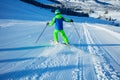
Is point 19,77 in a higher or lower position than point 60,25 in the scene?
lower

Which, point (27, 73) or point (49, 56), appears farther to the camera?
point (49, 56)

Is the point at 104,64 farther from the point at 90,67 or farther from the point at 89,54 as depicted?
the point at 89,54

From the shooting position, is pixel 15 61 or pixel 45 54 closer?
pixel 15 61

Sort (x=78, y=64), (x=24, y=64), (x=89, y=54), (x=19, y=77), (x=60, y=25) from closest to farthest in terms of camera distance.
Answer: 1. (x=19, y=77)
2. (x=24, y=64)
3. (x=78, y=64)
4. (x=89, y=54)
5. (x=60, y=25)

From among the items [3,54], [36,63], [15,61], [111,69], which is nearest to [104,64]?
[111,69]

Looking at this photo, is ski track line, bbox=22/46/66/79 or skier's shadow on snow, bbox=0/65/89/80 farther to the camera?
ski track line, bbox=22/46/66/79

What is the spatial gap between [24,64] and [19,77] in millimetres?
1351

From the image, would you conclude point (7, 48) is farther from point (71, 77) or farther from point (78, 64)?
point (71, 77)

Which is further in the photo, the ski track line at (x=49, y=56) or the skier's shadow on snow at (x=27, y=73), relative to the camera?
the ski track line at (x=49, y=56)

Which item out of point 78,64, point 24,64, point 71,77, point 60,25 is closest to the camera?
point 71,77

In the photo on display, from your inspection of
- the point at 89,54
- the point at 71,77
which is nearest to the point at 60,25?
the point at 89,54

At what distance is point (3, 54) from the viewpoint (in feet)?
29.8

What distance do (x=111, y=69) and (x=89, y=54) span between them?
228 centimetres

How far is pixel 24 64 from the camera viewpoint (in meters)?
7.93
